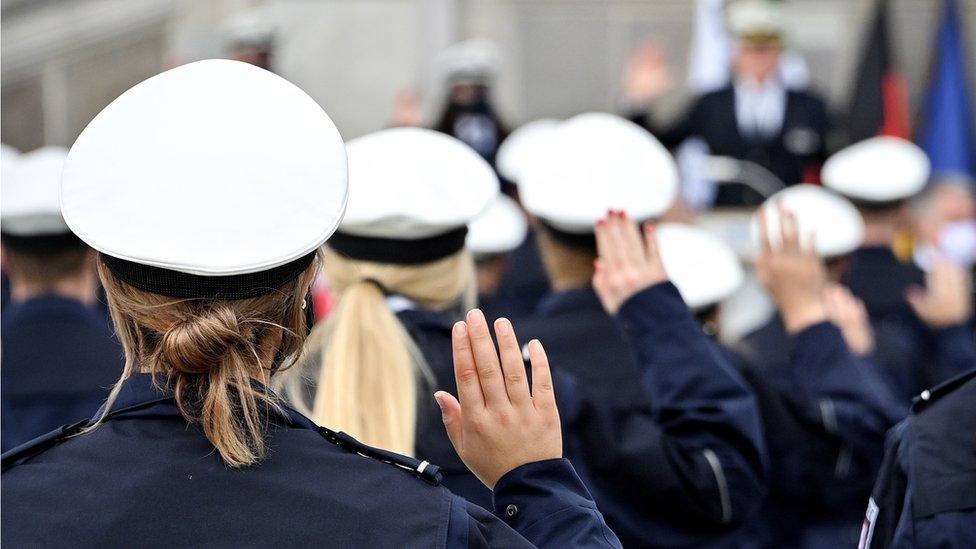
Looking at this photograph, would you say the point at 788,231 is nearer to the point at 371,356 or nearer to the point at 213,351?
the point at 371,356

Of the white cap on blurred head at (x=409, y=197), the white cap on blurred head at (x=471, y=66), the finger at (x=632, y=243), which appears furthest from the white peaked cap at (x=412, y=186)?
the white cap on blurred head at (x=471, y=66)

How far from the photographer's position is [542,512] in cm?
170

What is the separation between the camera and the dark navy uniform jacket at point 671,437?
2.84 meters

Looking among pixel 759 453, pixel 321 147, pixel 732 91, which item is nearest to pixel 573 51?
pixel 732 91

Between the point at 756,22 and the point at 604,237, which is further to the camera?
the point at 756,22

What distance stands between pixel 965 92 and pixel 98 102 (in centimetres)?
639

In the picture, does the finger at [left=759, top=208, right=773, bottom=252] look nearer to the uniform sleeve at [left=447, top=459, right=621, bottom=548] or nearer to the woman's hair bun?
the uniform sleeve at [left=447, top=459, right=621, bottom=548]

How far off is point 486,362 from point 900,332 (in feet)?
13.2

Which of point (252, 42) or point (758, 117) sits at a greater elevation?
point (252, 42)

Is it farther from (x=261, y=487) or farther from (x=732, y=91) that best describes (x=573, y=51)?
(x=261, y=487)

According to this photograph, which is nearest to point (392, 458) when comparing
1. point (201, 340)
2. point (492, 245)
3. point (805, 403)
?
point (201, 340)

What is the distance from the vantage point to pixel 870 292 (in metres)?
5.77

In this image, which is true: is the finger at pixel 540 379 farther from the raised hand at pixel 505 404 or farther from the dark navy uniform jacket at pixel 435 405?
the dark navy uniform jacket at pixel 435 405

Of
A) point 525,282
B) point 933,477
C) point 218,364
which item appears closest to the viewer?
point 218,364
